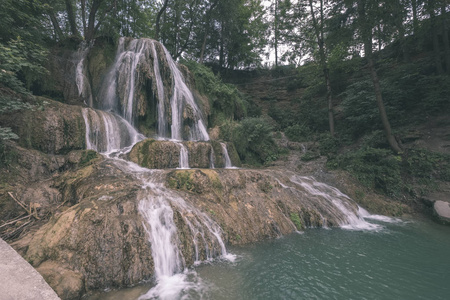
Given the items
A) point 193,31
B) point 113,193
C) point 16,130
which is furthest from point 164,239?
point 193,31

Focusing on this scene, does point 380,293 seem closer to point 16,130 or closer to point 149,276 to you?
point 149,276

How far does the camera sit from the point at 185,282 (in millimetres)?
3859

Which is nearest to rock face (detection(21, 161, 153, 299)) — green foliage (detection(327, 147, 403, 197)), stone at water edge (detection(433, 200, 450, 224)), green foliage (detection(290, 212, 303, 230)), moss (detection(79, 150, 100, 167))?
moss (detection(79, 150, 100, 167))

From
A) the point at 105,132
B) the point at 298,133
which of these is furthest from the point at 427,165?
the point at 105,132

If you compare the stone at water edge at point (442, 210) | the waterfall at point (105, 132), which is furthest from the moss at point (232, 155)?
the stone at water edge at point (442, 210)

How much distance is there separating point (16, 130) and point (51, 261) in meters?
5.82

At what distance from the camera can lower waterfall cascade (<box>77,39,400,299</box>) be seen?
424 centimetres

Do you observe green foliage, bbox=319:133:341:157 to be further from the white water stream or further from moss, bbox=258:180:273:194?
moss, bbox=258:180:273:194

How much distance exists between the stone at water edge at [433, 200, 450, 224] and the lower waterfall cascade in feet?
7.31

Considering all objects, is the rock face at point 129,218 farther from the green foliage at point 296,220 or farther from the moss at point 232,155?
the moss at point 232,155

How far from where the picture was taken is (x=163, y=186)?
623cm

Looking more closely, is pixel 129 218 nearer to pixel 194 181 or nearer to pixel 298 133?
pixel 194 181

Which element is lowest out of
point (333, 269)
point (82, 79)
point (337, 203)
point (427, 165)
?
point (333, 269)

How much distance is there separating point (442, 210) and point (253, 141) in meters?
8.92
